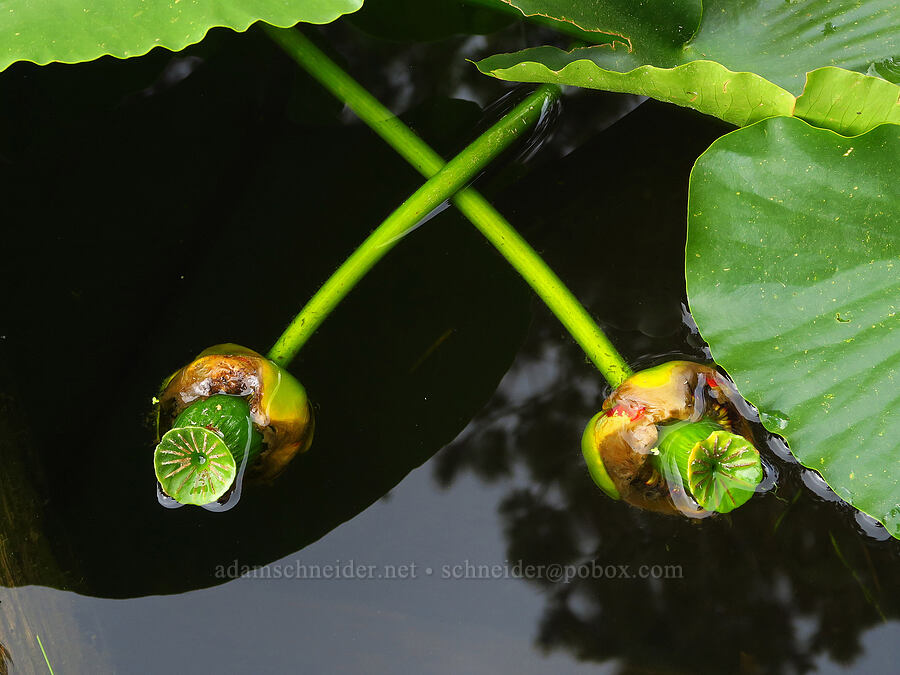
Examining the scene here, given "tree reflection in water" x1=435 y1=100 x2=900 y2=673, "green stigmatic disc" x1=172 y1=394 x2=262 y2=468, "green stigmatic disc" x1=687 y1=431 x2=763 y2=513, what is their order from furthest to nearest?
"tree reflection in water" x1=435 y1=100 x2=900 y2=673 → "green stigmatic disc" x1=172 y1=394 x2=262 y2=468 → "green stigmatic disc" x1=687 y1=431 x2=763 y2=513

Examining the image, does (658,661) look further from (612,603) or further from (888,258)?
(888,258)

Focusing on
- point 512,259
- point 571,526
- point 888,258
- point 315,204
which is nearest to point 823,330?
point 888,258

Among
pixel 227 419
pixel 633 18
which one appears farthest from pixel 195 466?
pixel 633 18

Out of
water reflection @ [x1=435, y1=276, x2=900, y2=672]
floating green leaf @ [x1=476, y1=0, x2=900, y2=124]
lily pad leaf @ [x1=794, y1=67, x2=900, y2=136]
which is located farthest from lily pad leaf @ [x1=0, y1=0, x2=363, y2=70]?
water reflection @ [x1=435, y1=276, x2=900, y2=672]

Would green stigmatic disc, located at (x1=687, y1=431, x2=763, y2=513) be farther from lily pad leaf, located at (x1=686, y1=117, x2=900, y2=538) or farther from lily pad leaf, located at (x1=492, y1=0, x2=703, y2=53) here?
lily pad leaf, located at (x1=492, y1=0, x2=703, y2=53)

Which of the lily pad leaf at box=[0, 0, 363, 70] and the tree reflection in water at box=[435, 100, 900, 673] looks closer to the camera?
the lily pad leaf at box=[0, 0, 363, 70]

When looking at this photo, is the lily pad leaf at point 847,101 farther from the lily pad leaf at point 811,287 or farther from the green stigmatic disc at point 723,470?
the green stigmatic disc at point 723,470

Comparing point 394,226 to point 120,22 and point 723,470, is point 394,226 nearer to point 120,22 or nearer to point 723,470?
point 120,22
